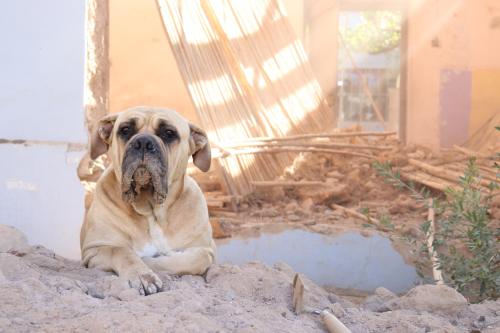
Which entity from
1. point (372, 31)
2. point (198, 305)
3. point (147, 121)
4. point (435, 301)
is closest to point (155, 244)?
point (147, 121)

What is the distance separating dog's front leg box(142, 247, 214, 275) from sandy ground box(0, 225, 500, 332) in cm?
7

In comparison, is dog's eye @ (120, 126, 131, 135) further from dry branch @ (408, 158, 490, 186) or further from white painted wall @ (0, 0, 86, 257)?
dry branch @ (408, 158, 490, 186)

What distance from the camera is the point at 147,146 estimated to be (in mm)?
3891

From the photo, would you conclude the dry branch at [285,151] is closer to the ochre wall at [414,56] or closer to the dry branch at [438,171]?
the dry branch at [438,171]

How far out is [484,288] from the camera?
4527mm

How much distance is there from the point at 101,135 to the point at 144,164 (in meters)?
0.53

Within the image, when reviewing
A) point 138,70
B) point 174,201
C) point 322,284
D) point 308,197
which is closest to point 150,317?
point 174,201

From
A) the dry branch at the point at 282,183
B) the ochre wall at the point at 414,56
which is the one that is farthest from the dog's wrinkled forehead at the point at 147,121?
the ochre wall at the point at 414,56

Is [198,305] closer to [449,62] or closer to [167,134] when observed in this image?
[167,134]

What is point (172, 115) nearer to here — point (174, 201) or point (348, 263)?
point (174, 201)

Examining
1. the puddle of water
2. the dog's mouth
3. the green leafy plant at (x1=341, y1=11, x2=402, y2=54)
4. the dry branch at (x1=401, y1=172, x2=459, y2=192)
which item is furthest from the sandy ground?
the green leafy plant at (x1=341, y1=11, x2=402, y2=54)

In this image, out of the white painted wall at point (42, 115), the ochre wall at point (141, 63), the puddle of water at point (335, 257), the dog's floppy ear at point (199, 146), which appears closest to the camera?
the dog's floppy ear at point (199, 146)

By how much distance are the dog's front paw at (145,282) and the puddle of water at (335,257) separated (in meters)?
3.20

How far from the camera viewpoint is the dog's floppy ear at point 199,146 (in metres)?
4.42
